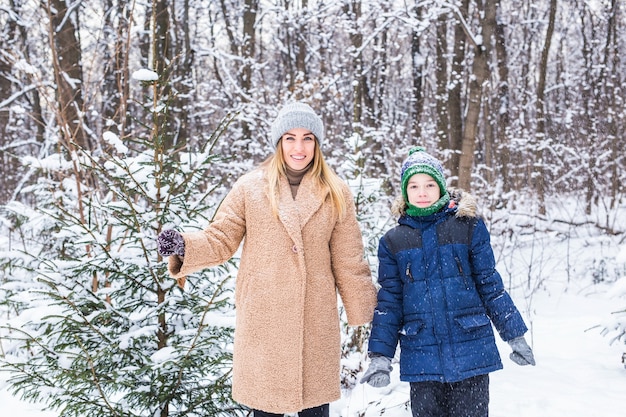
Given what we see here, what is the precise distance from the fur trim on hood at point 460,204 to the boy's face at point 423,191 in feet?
0.28

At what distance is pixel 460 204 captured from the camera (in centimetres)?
255

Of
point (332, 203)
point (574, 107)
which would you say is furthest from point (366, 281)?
point (574, 107)

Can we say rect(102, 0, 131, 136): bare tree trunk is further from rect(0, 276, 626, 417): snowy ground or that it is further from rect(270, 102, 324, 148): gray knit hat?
rect(0, 276, 626, 417): snowy ground

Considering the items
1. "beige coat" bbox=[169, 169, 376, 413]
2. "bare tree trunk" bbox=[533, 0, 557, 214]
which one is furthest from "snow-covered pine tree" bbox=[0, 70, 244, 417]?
"bare tree trunk" bbox=[533, 0, 557, 214]

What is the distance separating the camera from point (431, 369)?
2.39m

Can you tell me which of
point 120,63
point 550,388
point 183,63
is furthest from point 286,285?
point 183,63

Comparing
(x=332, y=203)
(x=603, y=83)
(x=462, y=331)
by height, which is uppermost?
(x=603, y=83)

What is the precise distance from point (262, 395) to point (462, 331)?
94cm

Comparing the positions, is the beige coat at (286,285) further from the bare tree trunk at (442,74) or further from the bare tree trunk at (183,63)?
the bare tree trunk at (442,74)

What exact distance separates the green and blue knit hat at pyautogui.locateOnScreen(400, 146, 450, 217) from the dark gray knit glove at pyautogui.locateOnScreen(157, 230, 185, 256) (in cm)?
109

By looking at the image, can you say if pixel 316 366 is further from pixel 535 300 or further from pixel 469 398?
pixel 535 300

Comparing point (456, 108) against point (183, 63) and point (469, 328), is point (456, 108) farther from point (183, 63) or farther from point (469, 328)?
point (469, 328)

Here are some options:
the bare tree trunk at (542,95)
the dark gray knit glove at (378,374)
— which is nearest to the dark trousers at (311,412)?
the dark gray knit glove at (378,374)

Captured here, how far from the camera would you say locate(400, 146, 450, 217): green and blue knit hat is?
2.54 m
